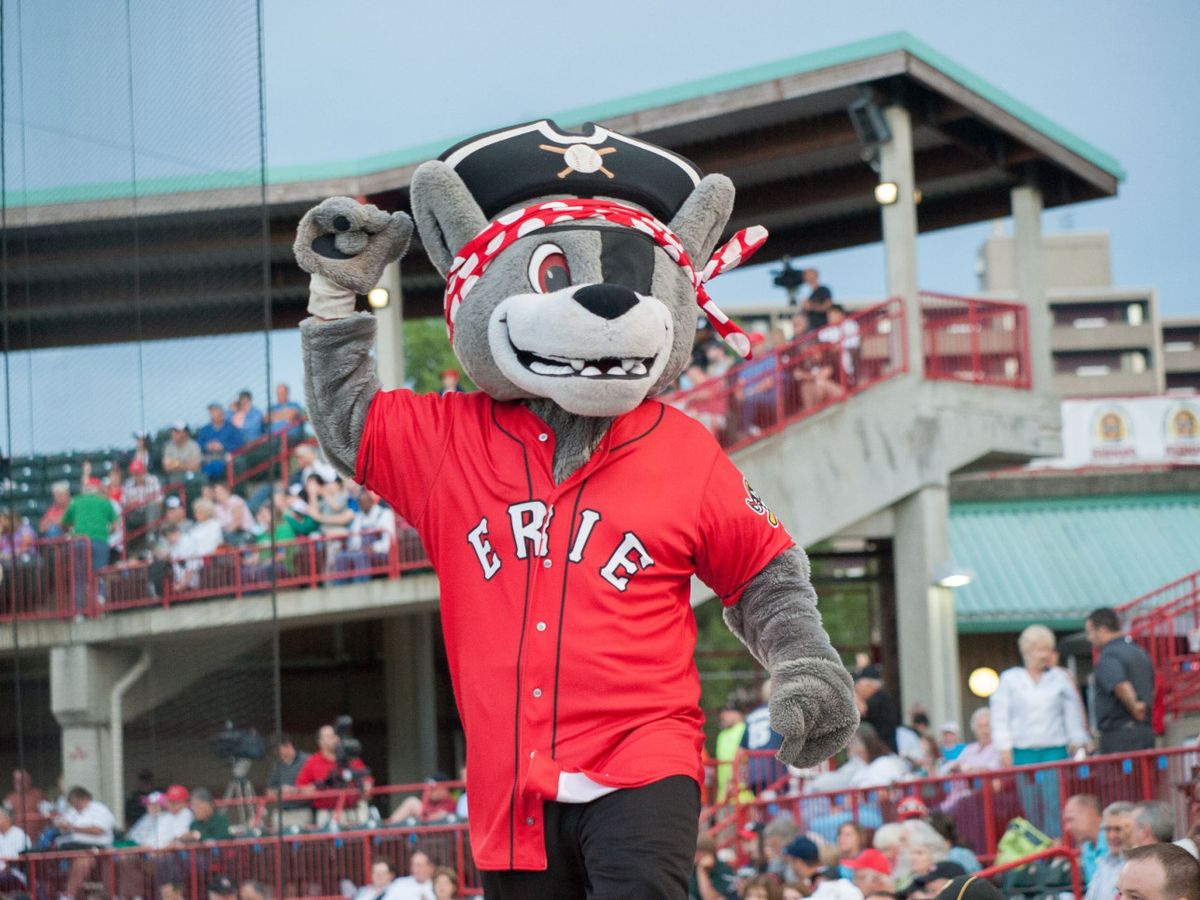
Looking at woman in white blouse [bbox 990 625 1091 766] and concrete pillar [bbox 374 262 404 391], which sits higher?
concrete pillar [bbox 374 262 404 391]

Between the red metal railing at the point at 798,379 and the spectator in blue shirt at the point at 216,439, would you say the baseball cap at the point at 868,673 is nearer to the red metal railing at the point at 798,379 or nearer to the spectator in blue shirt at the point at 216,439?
the red metal railing at the point at 798,379

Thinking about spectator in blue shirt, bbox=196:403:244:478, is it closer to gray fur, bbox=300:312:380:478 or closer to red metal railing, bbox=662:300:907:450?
gray fur, bbox=300:312:380:478

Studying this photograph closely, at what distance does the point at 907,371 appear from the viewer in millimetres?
16016

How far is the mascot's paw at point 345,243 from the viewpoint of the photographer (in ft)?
13.5

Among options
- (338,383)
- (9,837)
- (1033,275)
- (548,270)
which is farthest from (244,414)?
(1033,275)

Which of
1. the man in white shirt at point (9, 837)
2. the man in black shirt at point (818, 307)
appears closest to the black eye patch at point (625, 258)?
the man in white shirt at point (9, 837)

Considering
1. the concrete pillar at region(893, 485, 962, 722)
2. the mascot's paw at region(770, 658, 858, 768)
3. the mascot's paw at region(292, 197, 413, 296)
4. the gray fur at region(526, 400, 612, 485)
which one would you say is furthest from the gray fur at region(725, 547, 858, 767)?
the concrete pillar at region(893, 485, 962, 722)

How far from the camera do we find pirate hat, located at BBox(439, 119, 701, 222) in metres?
4.21

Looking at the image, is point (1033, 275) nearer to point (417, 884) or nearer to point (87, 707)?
point (417, 884)

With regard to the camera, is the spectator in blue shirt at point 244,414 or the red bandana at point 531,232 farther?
the spectator in blue shirt at point 244,414

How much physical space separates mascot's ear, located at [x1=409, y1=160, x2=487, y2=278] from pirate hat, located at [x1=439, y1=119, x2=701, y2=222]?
56mm

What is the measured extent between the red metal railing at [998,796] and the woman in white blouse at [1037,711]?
0.37 m

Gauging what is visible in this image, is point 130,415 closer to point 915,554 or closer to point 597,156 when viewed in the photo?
point 597,156

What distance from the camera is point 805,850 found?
28.5 feet
